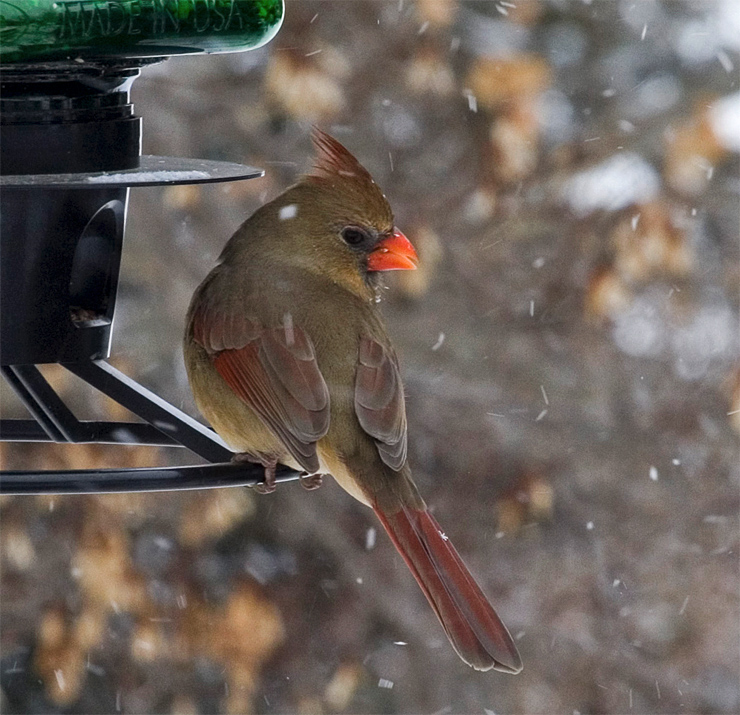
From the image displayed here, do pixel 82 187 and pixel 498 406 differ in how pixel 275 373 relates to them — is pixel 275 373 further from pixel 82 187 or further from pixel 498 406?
pixel 498 406

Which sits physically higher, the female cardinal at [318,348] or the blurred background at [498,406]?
the female cardinal at [318,348]

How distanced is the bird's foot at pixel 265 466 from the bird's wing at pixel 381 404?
0.17m

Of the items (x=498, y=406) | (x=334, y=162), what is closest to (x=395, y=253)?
(x=334, y=162)

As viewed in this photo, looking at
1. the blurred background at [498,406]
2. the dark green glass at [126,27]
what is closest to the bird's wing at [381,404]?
the dark green glass at [126,27]

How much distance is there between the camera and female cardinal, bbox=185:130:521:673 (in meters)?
2.24

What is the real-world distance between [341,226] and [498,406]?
1.81 metres

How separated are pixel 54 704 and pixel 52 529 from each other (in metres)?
0.61

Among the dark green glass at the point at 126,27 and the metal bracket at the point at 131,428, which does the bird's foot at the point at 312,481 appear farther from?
the dark green glass at the point at 126,27

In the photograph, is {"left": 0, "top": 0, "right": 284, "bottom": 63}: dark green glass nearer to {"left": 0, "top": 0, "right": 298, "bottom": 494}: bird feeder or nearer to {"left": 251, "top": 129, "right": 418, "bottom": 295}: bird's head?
{"left": 0, "top": 0, "right": 298, "bottom": 494}: bird feeder

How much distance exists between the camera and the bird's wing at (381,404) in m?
2.31

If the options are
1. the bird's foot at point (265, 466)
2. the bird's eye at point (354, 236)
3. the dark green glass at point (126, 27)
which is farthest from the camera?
the bird's eye at point (354, 236)

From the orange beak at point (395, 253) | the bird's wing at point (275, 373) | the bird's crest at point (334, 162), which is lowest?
the bird's wing at point (275, 373)

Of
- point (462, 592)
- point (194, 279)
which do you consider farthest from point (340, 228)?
point (194, 279)

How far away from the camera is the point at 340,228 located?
243 cm
